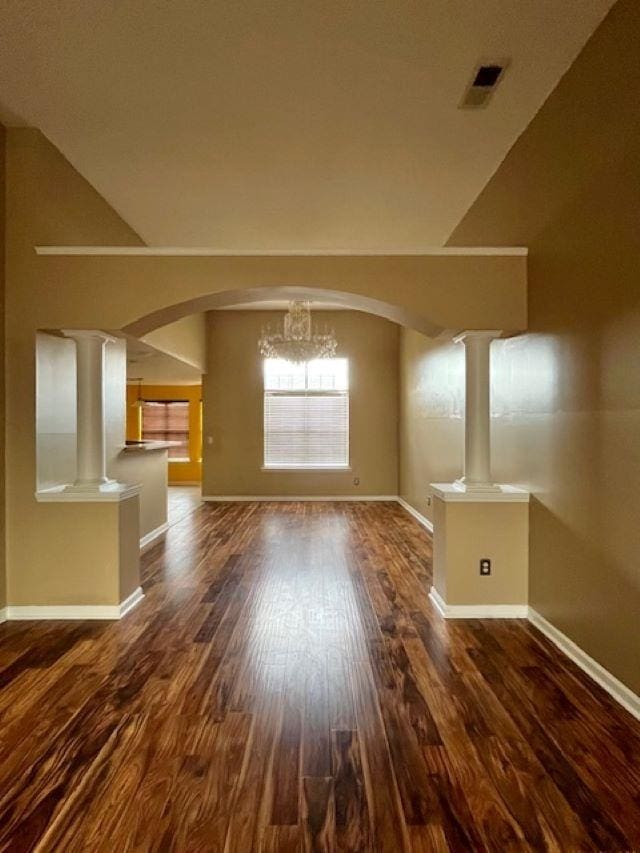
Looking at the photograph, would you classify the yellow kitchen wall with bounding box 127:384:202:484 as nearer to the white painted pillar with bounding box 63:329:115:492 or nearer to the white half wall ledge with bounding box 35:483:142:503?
the white painted pillar with bounding box 63:329:115:492

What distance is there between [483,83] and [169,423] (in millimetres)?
11445

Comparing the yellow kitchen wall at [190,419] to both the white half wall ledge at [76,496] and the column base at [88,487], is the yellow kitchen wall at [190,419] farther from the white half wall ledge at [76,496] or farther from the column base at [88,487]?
the white half wall ledge at [76,496]

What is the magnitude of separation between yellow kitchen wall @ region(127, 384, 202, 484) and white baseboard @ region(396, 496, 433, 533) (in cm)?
596

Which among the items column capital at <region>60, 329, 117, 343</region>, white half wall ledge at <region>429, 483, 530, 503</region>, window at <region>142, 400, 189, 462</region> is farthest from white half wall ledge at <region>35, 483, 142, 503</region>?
window at <region>142, 400, 189, 462</region>

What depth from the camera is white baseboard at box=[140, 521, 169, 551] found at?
19.1 feet

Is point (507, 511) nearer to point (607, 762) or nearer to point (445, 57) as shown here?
point (607, 762)

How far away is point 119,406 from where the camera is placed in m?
→ 5.23

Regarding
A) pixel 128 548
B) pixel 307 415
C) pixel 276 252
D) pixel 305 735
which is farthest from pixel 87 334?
pixel 307 415

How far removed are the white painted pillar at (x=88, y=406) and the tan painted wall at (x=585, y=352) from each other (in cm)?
305

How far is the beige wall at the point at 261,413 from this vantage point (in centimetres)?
938

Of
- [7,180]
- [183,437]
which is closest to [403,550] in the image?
[7,180]

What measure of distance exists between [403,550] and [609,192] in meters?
3.97

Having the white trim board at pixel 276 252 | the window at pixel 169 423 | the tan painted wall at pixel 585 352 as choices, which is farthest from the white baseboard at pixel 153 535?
the window at pixel 169 423

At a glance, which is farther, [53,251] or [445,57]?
[53,251]
